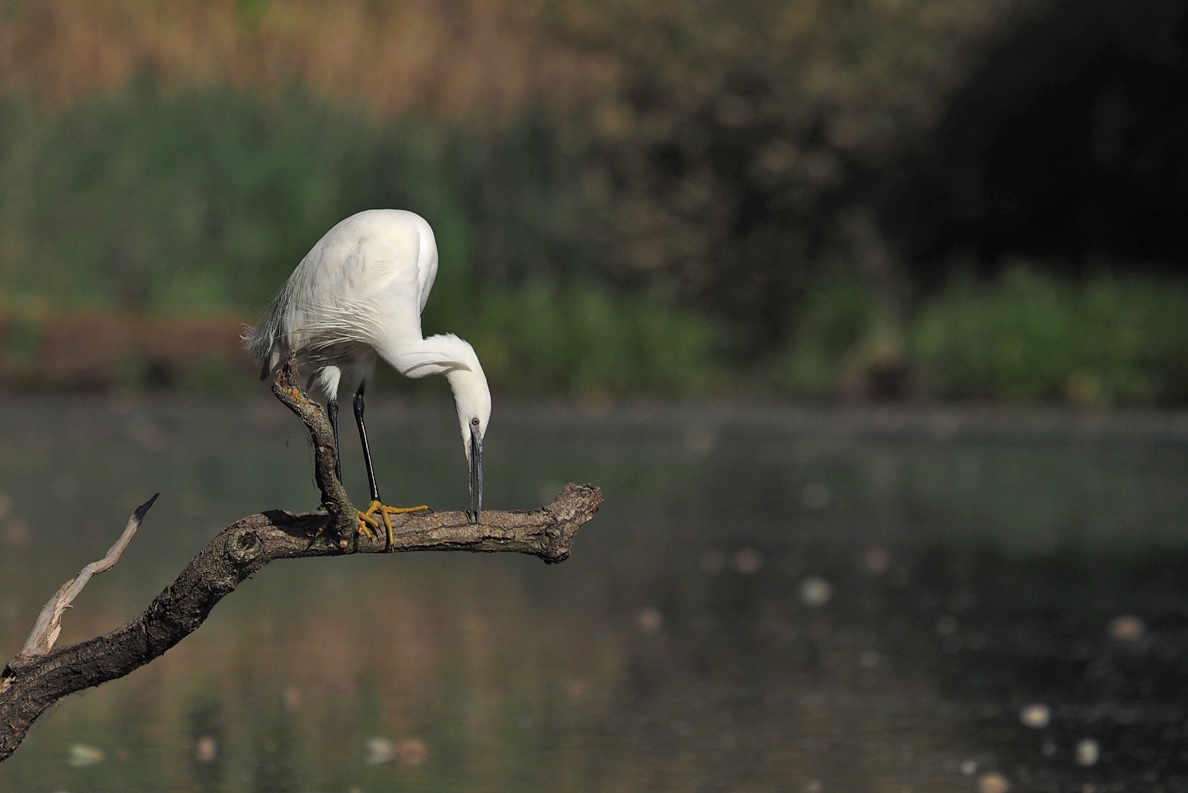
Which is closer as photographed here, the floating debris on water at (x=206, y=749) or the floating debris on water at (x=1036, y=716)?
the floating debris on water at (x=206, y=749)

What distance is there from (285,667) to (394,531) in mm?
3176

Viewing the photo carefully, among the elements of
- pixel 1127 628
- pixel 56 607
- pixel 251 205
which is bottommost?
pixel 1127 628

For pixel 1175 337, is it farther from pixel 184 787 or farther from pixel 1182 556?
pixel 184 787

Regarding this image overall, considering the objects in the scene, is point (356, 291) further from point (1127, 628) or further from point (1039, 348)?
point (1039, 348)

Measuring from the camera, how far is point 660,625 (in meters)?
8.94

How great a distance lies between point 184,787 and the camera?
5.98 meters

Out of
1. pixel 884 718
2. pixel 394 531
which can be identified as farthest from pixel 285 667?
pixel 394 531

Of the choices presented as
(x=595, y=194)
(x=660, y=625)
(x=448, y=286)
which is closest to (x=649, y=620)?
(x=660, y=625)

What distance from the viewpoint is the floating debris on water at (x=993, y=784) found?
612cm

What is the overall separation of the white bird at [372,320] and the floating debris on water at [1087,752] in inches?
94.6

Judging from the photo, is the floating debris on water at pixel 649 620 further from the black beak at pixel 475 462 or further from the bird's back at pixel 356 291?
the black beak at pixel 475 462

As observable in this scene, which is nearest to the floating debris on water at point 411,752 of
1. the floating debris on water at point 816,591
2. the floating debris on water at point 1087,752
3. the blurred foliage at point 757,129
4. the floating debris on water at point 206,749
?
the floating debris on water at point 206,749

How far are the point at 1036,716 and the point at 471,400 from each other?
290 centimetres

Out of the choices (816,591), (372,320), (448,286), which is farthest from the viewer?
(448,286)
